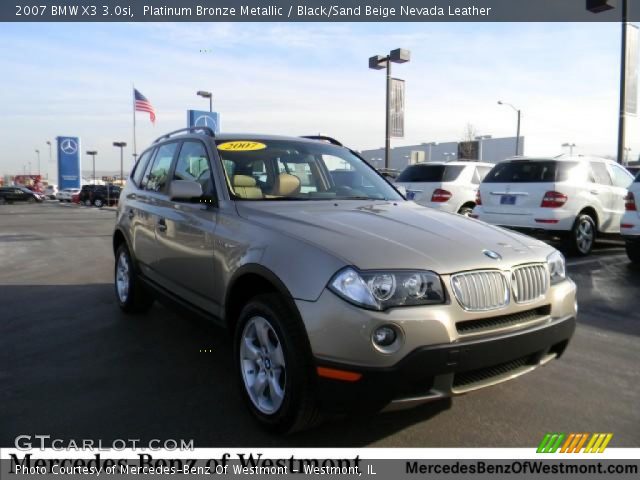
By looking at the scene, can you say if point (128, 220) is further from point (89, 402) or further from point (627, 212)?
point (627, 212)

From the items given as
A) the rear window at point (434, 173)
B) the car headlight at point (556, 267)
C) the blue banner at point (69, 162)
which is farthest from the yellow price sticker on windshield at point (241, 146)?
the blue banner at point (69, 162)

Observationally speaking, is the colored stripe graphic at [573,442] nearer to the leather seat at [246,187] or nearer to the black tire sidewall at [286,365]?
the black tire sidewall at [286,365]

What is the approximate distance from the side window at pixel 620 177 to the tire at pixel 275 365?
8740 mm

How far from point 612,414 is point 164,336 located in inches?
138

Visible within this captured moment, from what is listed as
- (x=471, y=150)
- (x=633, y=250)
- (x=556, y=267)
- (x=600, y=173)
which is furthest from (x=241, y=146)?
A: (x=471, y=150)

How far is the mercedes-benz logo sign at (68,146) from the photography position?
4878cm

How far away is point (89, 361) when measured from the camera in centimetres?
410

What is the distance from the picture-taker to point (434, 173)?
11.5 metres

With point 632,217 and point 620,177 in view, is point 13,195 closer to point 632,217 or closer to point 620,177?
point 620,177

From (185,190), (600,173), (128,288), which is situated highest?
(600,173)

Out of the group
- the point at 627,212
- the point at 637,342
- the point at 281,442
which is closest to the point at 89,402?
the point at 281,442

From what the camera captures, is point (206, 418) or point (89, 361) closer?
point (206, 418)

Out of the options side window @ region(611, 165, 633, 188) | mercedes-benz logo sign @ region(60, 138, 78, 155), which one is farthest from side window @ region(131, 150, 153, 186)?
mercedes-benz logo sign @ region(60, 138, 78, 155)
